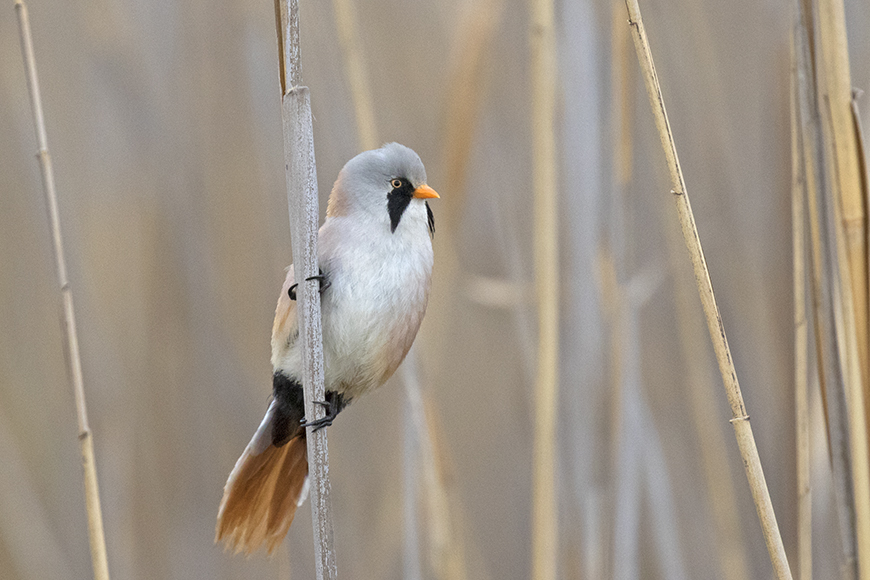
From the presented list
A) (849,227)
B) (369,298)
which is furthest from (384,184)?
(849,227)

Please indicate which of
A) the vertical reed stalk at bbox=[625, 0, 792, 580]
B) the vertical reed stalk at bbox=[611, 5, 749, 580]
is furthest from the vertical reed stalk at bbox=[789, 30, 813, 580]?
the vertical reed stalk at bbox=[611, 5, 749, 580]

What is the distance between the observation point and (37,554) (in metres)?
1.43

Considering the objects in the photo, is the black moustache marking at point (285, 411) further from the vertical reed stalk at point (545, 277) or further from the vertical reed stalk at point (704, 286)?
the vertical reed stalk at point (704, 286)

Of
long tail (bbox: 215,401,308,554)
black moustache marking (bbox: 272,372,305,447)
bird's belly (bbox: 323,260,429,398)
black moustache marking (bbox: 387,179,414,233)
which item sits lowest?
long tail (bbox: 215,401,308,554)

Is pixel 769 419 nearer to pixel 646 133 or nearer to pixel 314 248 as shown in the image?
pixel 646 133

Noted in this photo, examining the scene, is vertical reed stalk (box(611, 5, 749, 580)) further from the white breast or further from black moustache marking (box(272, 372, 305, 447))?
black moustache marking (box(272, 372, 305, 447))

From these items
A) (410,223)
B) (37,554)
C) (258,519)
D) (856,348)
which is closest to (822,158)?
(856,348)

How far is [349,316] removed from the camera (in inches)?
36.4

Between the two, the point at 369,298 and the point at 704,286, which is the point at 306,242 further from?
the point at 704,286

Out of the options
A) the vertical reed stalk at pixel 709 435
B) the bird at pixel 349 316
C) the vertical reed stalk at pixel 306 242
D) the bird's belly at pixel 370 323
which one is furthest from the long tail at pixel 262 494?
the vertical reed stalk at pixel 709 435

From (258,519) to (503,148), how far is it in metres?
1.02

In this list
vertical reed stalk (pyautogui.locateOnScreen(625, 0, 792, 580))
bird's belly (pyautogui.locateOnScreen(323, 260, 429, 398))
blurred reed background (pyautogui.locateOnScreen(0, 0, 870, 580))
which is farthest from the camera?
blurred reed background (pyautogui.locateOnScreen(0, 0, 870, 580))

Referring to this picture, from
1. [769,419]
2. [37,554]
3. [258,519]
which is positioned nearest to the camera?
[258,519]

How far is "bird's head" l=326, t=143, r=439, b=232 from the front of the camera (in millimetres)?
964
